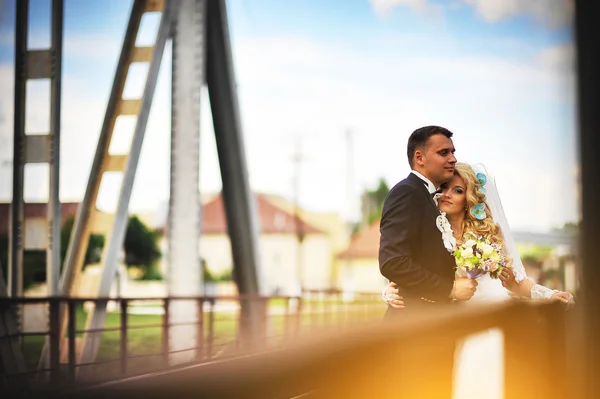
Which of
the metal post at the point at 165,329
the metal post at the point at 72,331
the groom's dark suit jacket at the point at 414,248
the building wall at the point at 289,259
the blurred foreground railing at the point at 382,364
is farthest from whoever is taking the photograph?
the building wall at the point at 289,259

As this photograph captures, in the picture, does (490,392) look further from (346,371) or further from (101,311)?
(101,311)

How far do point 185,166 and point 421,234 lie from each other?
21.6ft

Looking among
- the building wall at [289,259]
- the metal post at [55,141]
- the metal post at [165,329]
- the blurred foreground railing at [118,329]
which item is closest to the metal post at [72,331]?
the blurred foreground railing at [118,329]

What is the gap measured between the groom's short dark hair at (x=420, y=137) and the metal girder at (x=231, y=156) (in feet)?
23.6

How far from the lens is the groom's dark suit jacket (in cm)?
140

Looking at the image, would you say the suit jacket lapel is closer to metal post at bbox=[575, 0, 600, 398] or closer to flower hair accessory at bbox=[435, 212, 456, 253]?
flower hair accessory at bbox=[435, 212, 456, 253]

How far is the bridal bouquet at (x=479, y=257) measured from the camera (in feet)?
4.89

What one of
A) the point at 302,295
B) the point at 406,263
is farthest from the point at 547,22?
the point at 302,295

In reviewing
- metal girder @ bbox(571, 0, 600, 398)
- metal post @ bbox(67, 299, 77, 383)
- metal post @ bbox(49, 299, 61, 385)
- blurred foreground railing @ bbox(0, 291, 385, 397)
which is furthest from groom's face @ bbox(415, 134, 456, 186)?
metal post @ bbox(67, 299, 77, 383)

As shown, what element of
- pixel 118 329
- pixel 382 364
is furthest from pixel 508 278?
pixel 118 329

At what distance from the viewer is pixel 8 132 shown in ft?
15.9

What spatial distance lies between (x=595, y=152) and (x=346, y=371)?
1.59 meters

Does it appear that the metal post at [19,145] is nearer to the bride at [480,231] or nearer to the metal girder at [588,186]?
the metal girder at [588,186]

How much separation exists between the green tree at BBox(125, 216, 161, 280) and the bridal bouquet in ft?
116
